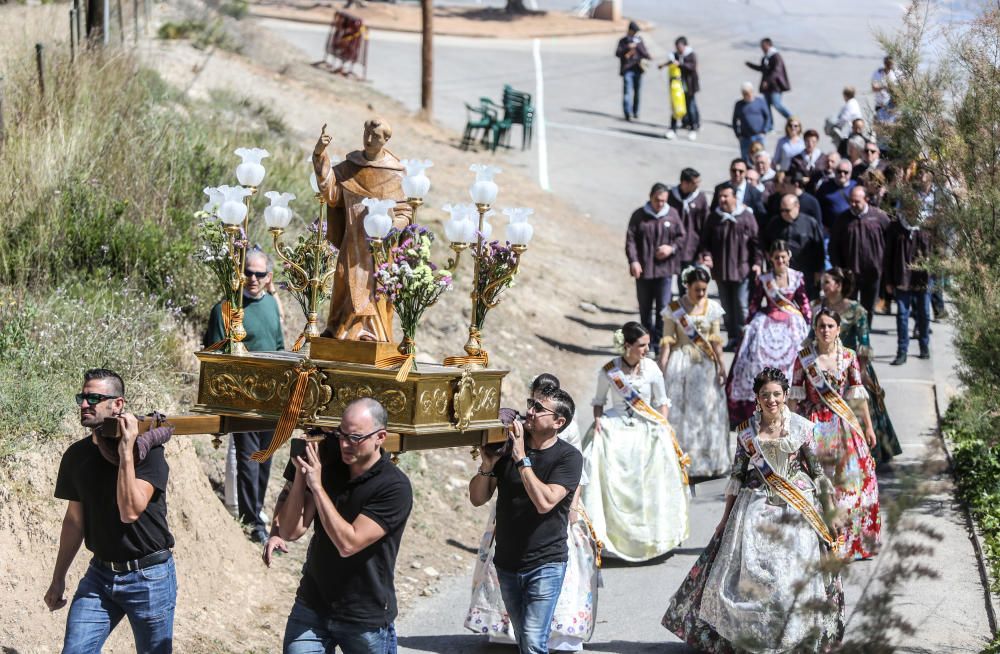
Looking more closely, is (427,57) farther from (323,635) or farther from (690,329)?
(323,635)

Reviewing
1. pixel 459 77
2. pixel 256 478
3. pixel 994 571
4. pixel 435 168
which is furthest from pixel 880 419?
pixel 459 77

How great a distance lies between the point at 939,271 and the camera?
9344mm

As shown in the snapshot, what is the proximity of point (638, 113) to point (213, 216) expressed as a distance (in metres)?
24.1

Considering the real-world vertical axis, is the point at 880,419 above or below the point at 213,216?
below

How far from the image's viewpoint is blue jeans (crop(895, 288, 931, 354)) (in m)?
15.7

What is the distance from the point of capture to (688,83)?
27797 millimetres

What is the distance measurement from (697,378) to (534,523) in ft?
17.7

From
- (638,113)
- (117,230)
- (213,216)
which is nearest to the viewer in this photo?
(213,216)

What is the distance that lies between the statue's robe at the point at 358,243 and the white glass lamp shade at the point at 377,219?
281 mm

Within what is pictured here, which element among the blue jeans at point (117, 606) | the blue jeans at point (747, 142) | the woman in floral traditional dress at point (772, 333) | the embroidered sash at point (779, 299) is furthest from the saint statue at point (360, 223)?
the blue jeans at point (747, 142)

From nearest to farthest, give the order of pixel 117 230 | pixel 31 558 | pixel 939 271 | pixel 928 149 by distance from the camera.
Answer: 1. pixel 31 558
2. pixel 939 271
3. pixel 928 149
4. pixel 117 230

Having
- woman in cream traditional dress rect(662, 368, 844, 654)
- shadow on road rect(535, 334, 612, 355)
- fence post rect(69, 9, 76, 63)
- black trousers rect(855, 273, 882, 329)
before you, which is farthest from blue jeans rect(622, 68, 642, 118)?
woman in cream traditional dress rect(662, 368, 844, 654)

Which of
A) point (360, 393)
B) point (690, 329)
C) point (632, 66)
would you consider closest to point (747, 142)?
point (632, 66)

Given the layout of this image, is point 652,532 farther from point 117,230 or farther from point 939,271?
point 117,230
